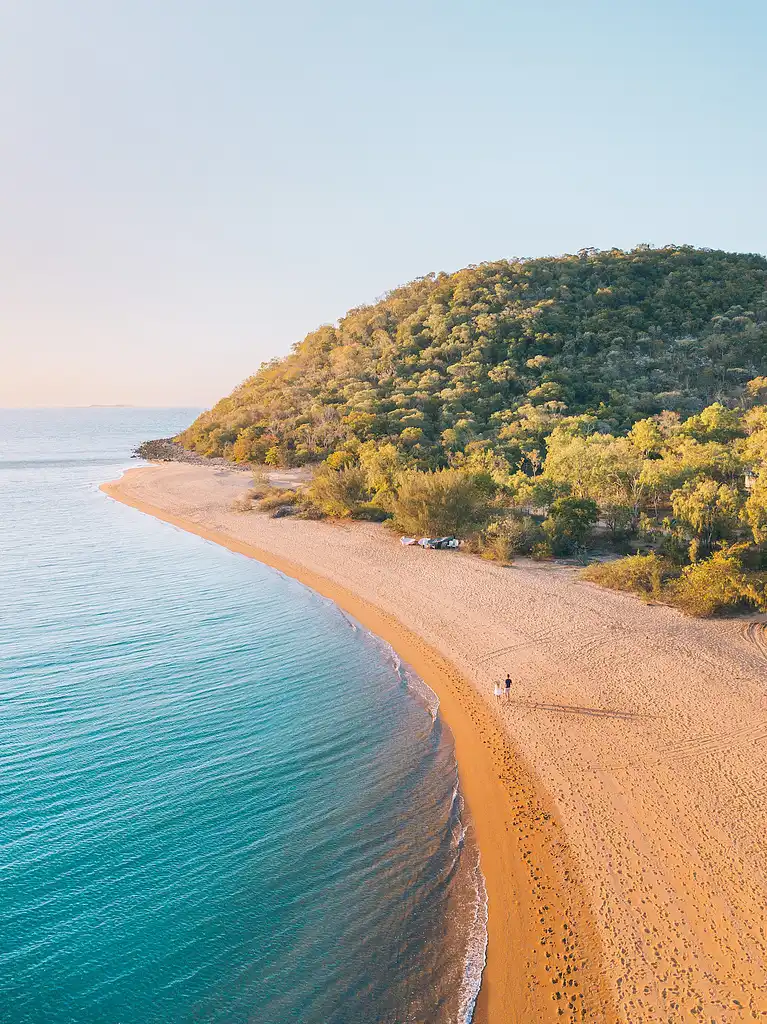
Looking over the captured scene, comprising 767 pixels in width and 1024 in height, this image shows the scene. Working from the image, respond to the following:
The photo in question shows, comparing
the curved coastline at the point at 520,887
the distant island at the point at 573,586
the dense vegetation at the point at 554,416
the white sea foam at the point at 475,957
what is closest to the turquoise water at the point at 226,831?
the white sea foam at the point at 475,957

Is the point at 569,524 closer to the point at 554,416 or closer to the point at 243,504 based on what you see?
the point at 243,504

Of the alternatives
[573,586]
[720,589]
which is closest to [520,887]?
[720,589]

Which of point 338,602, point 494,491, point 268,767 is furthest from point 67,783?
point 494,491

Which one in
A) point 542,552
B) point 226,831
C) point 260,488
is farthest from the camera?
point 260,488

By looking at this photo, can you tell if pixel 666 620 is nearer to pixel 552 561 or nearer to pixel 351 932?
pixel 552 561

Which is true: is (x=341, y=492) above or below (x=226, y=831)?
above
